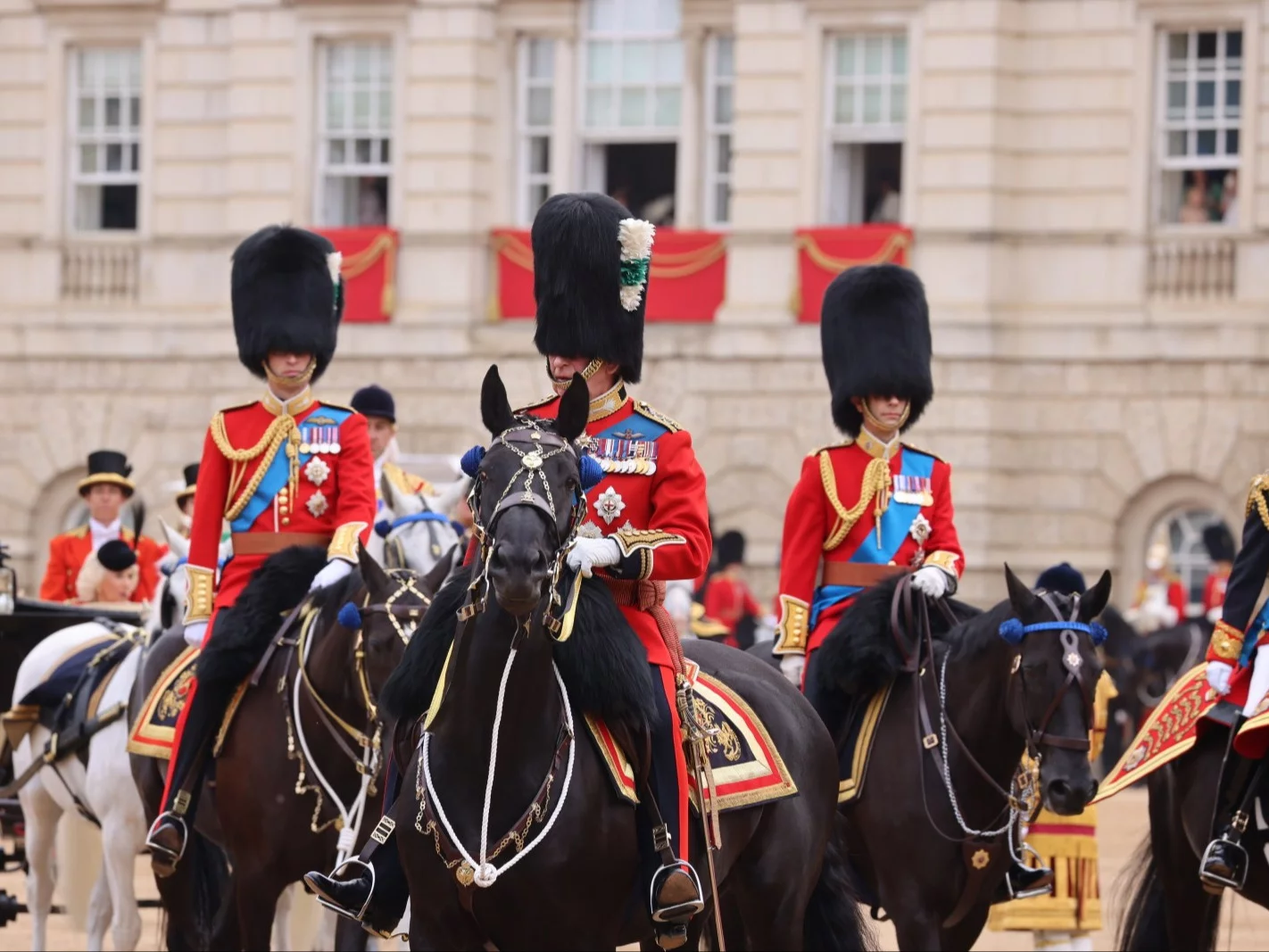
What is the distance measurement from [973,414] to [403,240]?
563 centimetres

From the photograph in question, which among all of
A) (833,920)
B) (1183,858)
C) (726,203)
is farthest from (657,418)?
(726,203)

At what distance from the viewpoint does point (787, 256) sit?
84.7ft

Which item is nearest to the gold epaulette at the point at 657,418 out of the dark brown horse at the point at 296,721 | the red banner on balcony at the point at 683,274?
the dark brown horse at the point at 296,721

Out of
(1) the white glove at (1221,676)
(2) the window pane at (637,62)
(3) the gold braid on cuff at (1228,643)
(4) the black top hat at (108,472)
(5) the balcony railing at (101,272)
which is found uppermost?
(2) the window pane at (637,62)

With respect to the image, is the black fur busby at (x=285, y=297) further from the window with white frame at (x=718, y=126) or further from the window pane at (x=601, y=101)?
the window pane at (x=601, y=101)

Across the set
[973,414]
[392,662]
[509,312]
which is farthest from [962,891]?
[509,312]

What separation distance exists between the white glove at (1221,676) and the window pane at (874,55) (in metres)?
16.5

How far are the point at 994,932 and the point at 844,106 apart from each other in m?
12.2

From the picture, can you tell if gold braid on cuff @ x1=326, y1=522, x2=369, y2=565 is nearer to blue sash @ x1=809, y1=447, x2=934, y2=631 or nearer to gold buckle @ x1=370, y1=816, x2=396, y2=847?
blue sash @ x1=809, y1=447, x2=934, y2=631

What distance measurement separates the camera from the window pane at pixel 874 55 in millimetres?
25906

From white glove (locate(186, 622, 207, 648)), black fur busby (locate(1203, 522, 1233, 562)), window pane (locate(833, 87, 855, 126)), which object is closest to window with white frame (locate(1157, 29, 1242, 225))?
window pane (locate(833, 87, 855, 126))

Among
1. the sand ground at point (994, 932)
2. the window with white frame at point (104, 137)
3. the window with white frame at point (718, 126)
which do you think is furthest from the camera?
the window with white frame at point (104, 137)

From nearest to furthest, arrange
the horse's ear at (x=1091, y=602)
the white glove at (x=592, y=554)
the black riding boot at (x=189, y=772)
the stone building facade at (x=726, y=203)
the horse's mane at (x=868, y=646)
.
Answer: the white glove at (x=592, y=554)
the horse's ear at (x=1091, y=602)
the black riding boot at (x=189, y=772)
the horse's mane at (x=868, y=646)
the stone building facade at (x=726, y=203)

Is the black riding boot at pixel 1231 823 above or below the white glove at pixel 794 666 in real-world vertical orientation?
below
